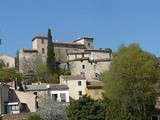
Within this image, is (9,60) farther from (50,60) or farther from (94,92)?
(94,92)

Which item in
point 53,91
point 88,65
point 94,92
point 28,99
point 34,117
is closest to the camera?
point 34,117

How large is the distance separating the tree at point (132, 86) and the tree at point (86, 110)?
1.11 metres

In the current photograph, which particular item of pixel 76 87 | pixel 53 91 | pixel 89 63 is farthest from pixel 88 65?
pixel 53 91

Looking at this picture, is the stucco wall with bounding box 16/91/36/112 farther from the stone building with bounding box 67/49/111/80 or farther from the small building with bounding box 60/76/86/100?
the stone building with bounding box 67/49/111/80

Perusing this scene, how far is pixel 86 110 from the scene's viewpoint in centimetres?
5597

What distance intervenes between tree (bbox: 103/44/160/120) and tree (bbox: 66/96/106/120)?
43.6 inches

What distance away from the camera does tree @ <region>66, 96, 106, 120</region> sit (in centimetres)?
5578

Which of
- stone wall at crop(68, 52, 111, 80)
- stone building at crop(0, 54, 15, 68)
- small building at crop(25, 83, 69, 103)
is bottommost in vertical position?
small building at crop(25, 83, 69, 103)

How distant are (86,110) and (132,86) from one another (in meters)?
5.72

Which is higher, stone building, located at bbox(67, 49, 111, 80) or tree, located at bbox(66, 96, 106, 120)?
stone building, located at bbox(67, 49, 111, 80)

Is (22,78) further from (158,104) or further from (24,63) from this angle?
(158,104)

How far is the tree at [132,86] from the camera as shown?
56156 mm

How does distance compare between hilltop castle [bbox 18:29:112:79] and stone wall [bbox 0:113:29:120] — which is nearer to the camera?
stone wall [bbox 0:113:29:120]

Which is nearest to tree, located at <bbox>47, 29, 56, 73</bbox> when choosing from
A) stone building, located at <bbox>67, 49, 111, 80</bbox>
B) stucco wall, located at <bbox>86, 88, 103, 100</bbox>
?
stone building, located at <bbox>67, 49, 111, 80</bbox>
